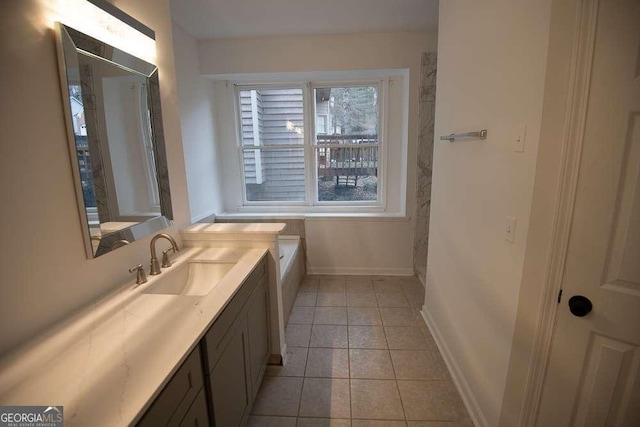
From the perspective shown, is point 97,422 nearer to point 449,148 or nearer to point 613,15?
point 613,15

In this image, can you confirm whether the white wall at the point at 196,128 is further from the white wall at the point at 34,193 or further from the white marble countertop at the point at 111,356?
the white marble countertop at the point at 111,356

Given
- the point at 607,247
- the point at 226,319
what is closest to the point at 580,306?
the point at 607,247

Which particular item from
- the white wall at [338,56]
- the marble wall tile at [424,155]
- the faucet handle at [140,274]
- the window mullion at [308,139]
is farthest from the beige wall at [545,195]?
the window mullion at [308,139]

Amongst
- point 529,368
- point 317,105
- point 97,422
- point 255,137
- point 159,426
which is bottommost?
point 529,368

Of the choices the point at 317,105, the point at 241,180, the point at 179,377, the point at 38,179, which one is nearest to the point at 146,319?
the point at 179,377

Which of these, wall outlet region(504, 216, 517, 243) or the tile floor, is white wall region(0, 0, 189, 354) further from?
wall outlet region(504, 216, 517, 243)

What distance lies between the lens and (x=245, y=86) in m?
3.55

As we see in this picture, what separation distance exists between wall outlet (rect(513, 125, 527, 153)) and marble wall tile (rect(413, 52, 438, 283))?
198 cm

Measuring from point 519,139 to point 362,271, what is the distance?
2.58 meters

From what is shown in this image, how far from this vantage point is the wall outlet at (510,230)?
4.13 ft

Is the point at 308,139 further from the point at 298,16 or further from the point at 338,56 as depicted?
the point at 298,16

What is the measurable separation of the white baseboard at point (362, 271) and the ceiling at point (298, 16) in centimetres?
265

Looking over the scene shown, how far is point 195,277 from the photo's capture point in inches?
67.4

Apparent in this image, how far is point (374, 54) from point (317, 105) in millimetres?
886
